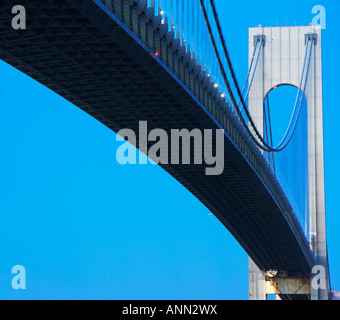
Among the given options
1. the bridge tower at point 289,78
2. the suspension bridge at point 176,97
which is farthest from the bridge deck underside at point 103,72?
the bridge tower at point 289,78

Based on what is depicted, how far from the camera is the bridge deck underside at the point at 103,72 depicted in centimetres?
1831

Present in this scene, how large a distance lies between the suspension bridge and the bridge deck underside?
0.08 ft

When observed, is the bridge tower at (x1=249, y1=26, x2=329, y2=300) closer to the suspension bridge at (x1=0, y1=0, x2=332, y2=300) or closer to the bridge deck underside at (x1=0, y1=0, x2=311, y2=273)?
the suspension bridge at (x1=0, y1=0, x2=332, y2=300)

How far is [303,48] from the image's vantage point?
5375 cm

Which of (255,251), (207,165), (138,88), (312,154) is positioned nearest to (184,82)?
(138,88)

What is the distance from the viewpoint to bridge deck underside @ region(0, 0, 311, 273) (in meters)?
18.3

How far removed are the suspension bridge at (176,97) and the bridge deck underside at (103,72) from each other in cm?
3

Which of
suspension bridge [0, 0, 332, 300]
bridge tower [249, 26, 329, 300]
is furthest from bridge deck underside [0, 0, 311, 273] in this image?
bridge tower [249, 26, 329, 300]

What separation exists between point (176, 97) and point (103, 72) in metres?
2.00

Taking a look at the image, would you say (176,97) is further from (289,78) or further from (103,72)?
(289,78)

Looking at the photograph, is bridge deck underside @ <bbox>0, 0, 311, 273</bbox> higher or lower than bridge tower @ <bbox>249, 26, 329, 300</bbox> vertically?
lower

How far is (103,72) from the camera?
22.1 metres

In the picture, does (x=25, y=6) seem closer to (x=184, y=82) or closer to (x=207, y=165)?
(x=184, y=82)

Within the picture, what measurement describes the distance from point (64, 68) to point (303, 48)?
33.5m
